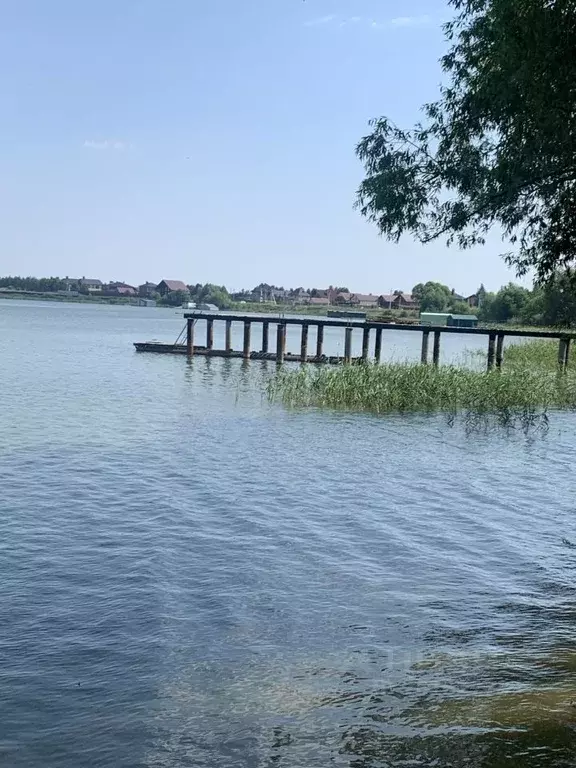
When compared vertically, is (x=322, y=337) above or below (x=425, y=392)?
above

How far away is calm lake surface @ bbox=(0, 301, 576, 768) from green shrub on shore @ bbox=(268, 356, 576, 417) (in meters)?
8.20

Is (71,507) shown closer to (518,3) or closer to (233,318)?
(518,3)

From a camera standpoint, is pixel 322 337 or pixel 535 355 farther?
pixel 322 337

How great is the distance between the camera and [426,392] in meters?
32.0

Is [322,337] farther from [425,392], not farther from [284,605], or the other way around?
[284,605]

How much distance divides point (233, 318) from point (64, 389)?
17947mm

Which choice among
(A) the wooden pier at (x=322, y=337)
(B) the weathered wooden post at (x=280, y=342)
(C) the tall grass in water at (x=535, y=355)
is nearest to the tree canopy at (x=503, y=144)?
(A) the wooden pier at (x=322, y=337)

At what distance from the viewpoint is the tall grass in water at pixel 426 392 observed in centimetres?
3148

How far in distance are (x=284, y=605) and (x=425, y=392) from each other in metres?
22.0

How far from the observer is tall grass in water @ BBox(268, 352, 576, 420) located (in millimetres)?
31484

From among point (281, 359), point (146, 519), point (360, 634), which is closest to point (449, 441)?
point (146, 519)

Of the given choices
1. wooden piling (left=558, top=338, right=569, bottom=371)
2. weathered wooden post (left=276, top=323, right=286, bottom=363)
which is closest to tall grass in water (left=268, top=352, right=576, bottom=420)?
wooden piling (left=558, top=338, right=569, bottom=371)

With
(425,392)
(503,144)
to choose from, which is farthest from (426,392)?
(503,144)

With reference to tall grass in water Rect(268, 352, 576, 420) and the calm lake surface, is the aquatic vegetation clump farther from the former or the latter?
the calm lake surface
